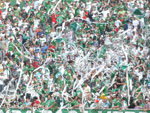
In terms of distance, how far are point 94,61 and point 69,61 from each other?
1.14 m

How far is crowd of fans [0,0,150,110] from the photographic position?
2461cm

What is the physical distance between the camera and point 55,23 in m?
26.8

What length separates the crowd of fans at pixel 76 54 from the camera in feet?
80.7

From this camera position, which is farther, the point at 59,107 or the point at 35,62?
the point at 35,62

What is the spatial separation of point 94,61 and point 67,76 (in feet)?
4.59

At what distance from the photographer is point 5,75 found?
86.2 ft

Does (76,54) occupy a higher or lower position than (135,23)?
lower

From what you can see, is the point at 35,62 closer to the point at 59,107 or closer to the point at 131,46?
the point at 59,107

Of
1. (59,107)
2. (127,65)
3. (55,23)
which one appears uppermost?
(55,23)

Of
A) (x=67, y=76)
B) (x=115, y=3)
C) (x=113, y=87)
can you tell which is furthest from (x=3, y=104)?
(x=115, y=3)

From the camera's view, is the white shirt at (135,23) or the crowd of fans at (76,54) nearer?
the crowd of fans at (76,54)

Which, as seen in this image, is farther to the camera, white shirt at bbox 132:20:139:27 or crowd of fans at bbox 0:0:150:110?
white shirt at bbox 132:20:139:27

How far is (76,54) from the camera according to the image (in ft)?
84.8

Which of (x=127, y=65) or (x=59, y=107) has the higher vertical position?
(x=127, y=65)
